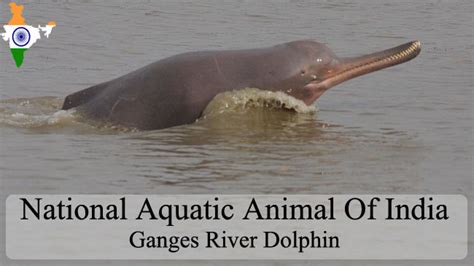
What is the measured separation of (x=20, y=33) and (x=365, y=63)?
631 cm

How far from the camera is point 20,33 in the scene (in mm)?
18078

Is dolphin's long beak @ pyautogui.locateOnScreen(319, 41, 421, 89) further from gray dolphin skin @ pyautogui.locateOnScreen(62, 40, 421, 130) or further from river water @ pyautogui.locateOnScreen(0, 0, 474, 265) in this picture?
river water @ pyautogui.locateOnScreen(0, 0, 474, 265)

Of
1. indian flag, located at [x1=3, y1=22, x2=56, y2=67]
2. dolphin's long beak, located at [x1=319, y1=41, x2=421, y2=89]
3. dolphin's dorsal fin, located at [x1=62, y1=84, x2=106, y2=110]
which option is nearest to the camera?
dolphin's dorsal fin, located at [x1=62, y1=84, x2=106, y2=110]

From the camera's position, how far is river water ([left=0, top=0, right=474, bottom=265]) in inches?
418

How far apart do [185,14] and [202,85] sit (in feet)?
27.7

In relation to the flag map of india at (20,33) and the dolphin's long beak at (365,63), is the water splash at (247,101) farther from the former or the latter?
the flag map of india at (20,33)

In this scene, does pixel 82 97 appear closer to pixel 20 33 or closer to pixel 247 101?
pixel 247 101

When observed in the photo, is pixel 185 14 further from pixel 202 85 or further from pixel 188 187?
pixel 188 187

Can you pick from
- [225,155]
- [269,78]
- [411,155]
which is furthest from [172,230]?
[269,78]

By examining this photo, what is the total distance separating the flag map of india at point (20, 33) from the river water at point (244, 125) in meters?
0.13

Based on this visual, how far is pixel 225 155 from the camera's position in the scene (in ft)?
37.7

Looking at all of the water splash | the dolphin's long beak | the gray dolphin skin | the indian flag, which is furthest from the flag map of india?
the dolphin's long beak

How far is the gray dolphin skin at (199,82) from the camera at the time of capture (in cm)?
1271

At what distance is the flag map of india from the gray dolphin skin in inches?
146
